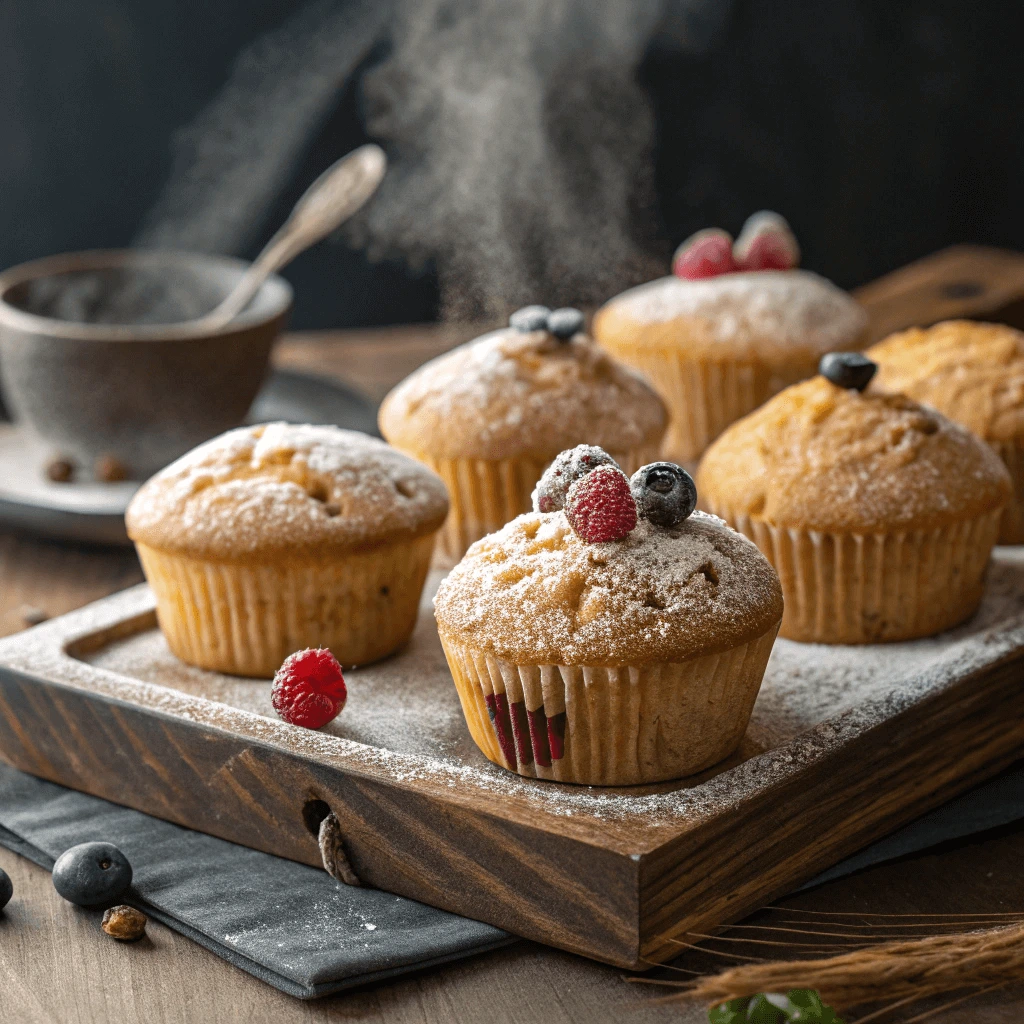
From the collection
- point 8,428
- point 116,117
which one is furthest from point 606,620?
point 116,117

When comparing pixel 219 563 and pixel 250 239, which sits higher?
pixel 219 563

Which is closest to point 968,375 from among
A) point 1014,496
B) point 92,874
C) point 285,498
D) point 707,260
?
point 1014,496

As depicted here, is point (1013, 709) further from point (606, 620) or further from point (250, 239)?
point (250, 239)

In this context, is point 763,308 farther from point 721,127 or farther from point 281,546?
point 721,127

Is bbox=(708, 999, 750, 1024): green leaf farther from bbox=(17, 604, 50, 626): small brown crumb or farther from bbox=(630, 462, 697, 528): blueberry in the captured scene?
bbox=(17, 604, 50, 626): small brown crumb

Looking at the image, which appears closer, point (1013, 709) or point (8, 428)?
point (1013, 709)
